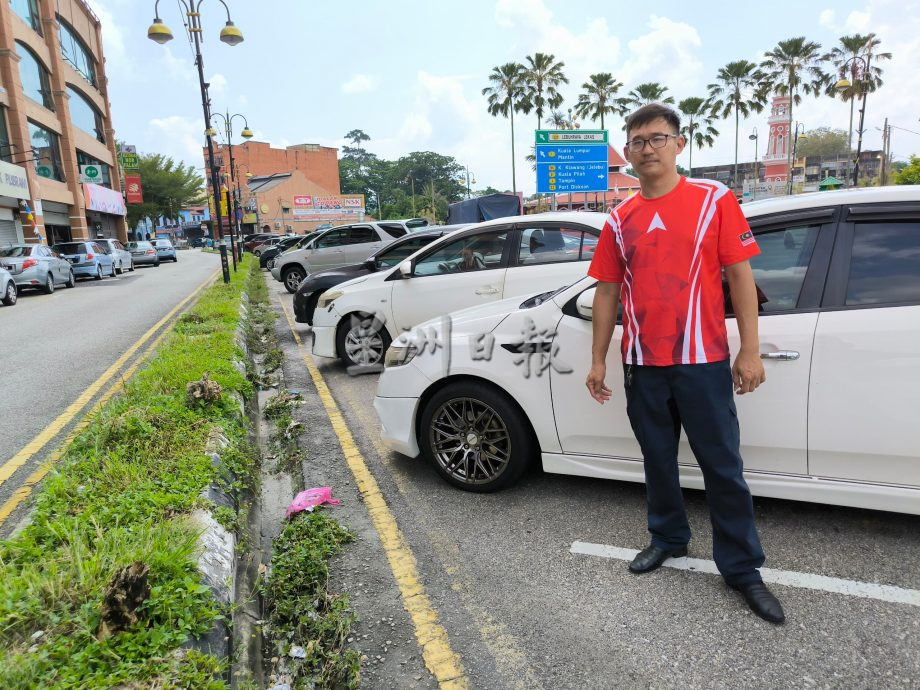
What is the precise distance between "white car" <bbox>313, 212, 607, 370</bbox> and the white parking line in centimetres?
343

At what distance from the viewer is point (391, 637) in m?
2.57

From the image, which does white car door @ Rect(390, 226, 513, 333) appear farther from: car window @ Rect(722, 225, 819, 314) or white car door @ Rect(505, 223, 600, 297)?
car window @ Rect(722, 225, 819, 314)

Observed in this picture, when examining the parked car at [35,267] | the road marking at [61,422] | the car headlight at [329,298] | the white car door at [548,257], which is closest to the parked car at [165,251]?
the parked car at [35,267]

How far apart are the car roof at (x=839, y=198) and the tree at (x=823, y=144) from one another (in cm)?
10374

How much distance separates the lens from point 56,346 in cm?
912

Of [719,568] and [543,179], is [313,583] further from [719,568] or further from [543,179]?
[543,179]

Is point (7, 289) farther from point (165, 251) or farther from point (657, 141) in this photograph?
point (165, 251)

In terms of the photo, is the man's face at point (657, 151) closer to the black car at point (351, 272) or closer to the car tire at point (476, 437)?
the car tire at point (476, 437)

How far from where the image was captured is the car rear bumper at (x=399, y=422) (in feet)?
12.9

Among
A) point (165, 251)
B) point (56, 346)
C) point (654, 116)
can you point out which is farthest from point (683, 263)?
point (165, 251)

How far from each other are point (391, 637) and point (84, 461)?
2346 millimetres

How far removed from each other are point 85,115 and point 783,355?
152 feet

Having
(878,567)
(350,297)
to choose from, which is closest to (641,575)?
(878,567)

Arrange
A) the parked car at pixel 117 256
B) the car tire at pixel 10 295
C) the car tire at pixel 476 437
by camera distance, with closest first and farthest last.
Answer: the car tire at pixel 476 437 → the car tire at pixel 10 295 → the parked car at pixel 117 256
